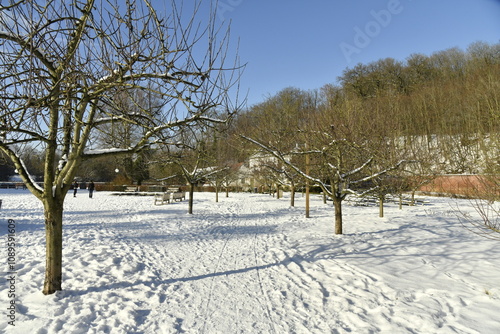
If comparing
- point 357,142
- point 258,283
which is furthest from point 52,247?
point 357,142

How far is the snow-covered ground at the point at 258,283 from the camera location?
3502 millimetres

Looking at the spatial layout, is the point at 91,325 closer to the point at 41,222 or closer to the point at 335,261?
the point at 335,261

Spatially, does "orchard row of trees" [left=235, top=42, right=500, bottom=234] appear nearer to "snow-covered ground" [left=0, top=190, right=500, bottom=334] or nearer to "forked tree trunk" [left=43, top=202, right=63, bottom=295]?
"snow-covered ground" [left=0, top=190, right=500, bottom=334]

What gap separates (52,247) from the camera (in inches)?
158

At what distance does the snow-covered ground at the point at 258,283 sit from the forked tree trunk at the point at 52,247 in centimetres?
16

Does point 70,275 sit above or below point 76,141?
below

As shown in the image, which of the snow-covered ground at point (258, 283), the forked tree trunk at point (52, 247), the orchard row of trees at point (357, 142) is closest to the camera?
the snow-covered ground at point (258, 283)

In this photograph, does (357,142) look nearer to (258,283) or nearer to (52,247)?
(258,283)

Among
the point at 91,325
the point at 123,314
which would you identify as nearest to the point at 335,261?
the point at 123,314

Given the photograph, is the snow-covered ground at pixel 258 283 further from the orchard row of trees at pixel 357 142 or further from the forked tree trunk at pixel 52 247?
the orchard row of trees at pixel 357 142

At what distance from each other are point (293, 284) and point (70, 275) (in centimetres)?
400

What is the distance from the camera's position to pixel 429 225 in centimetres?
1019

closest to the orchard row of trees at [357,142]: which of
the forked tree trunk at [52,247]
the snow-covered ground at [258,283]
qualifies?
the snow-covered ground at [258,283]

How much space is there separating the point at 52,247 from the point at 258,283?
3.34m
